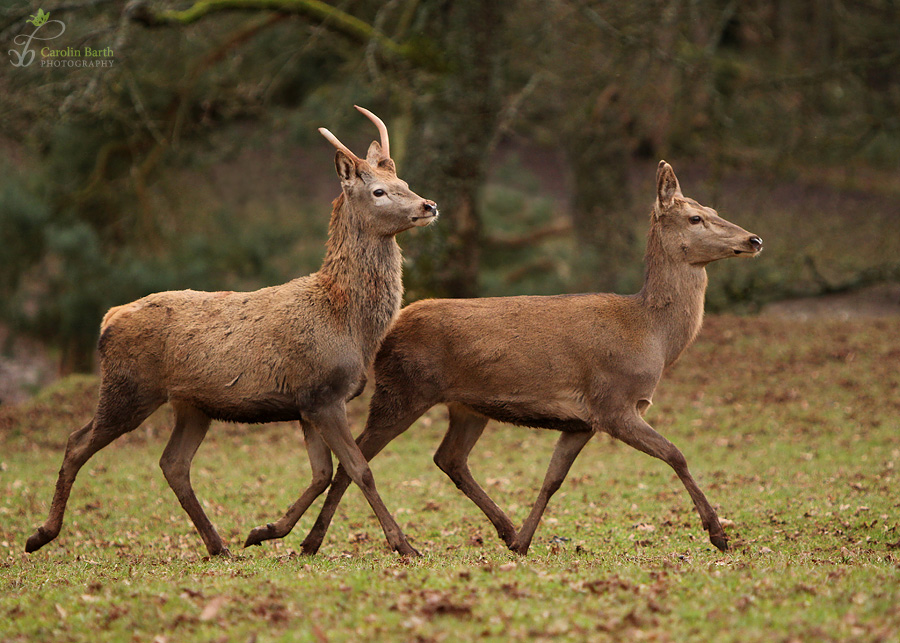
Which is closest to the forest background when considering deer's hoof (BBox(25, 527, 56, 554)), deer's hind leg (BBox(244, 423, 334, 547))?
deer's hoof (BBox(25, 527, 56, 554))

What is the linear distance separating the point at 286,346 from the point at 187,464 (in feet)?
5.23

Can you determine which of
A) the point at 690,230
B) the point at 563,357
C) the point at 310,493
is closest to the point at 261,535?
the point at 310,493

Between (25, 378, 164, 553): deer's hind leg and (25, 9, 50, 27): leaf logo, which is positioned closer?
(25, 378, 164, 553): deer's hind leg

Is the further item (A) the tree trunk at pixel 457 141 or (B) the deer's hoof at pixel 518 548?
(A) the tree trunk at pixel 457 141

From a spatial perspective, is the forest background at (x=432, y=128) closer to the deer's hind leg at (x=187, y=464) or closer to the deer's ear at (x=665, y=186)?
the deer's hind leg at (x=187, y=464)

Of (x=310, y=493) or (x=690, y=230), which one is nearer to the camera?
(x=310, y=493)

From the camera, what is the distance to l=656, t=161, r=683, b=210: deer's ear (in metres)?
8.08

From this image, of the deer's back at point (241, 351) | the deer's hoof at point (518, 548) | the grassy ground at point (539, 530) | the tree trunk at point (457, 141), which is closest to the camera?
the grassy ground at point (539, 530)

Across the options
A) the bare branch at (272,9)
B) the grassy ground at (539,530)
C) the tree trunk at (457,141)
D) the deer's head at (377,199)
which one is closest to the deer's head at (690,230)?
the deer's head at (377,199)

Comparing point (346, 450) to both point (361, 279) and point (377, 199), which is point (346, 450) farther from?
point (377, 199)

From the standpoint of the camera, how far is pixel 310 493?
7855mm

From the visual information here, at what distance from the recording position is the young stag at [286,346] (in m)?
7.40

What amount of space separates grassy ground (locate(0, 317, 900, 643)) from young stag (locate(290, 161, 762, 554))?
0.86 meters

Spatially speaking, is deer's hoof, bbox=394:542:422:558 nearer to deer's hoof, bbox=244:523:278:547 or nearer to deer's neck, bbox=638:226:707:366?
deer's hoof, bbox=244:523:278:547
